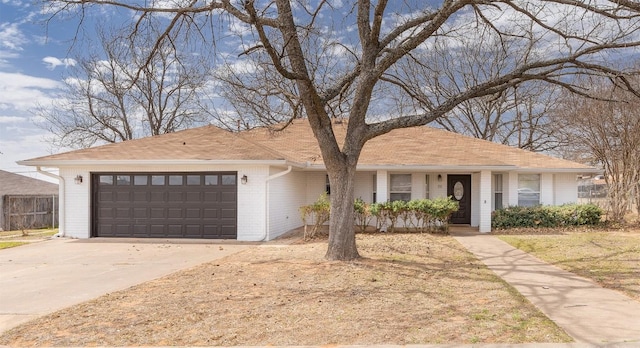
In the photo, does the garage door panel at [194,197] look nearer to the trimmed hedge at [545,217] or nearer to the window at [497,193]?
the trimmed hedge at [545,217]

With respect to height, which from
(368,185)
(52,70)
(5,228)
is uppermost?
(52,70)

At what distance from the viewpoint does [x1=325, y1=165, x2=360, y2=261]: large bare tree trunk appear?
10258mm

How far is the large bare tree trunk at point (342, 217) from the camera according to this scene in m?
10.3

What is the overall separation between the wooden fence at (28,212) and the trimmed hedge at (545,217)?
21.0 metres

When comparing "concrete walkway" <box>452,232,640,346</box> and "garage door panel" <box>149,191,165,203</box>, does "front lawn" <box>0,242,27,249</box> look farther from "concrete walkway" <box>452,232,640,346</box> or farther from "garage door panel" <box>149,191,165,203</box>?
"concrete walkway" <box>452,232,640,346</box>

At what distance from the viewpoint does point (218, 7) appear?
31.2 feet

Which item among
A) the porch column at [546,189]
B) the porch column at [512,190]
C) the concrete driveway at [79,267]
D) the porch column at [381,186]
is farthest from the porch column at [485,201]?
the concrete driveway at [79,267]

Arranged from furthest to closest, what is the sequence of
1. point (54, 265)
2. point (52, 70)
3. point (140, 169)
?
point (52, 70) → point (140, 169) → point (54, 265)

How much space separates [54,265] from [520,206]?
1586 centimetres

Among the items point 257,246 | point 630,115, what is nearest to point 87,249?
point 257,246

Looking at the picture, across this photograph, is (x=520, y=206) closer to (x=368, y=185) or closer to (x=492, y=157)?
(x=492, y=157)

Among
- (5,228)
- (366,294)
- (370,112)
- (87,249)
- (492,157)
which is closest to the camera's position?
(366,294)

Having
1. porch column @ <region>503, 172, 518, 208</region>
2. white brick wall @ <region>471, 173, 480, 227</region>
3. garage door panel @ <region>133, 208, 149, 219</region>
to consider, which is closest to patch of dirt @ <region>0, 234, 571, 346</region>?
garage door panel @ <region>133, 208, 149, 219</region>

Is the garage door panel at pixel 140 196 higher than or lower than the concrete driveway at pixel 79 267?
higher
